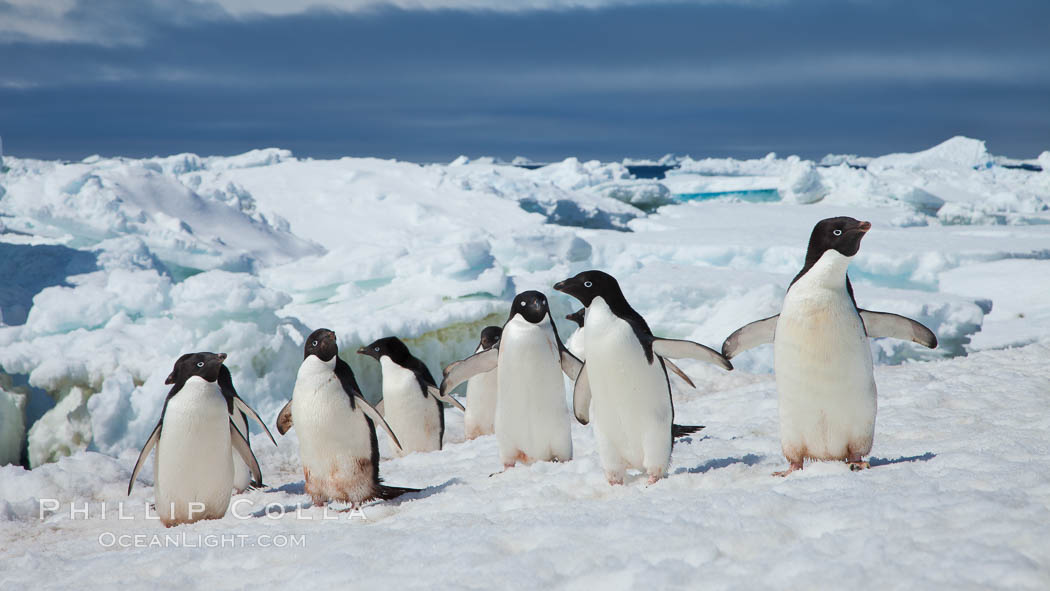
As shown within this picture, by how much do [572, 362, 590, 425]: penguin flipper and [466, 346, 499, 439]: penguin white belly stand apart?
240 cm

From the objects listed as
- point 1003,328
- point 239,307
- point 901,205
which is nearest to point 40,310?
point 239,307

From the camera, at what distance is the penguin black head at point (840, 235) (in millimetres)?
2896

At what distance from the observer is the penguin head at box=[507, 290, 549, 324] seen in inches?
162

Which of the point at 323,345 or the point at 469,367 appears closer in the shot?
the point at 323,345

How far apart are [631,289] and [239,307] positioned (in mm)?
6025

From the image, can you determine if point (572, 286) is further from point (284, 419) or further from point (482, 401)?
point (482, 401)

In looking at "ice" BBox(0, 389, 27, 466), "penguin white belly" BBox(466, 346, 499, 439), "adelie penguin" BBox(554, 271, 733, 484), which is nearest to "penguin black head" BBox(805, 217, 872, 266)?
"adelie penguin" BBox(554, 271, 733, 484)

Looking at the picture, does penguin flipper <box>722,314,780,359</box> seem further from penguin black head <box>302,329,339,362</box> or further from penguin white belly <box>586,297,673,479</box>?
penguin black head <box>302,329,339,362</box>

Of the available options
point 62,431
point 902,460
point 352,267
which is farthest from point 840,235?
point 352,267

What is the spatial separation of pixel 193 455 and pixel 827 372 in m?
2.83

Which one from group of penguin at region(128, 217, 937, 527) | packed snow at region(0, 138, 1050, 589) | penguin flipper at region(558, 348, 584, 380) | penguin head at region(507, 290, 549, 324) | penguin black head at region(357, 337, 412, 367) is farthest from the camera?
penguin black head at region(357, 337, 412, 367)

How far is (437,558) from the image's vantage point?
223cm

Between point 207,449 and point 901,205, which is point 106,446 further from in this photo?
point 901,205

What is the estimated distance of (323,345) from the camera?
154 inches
